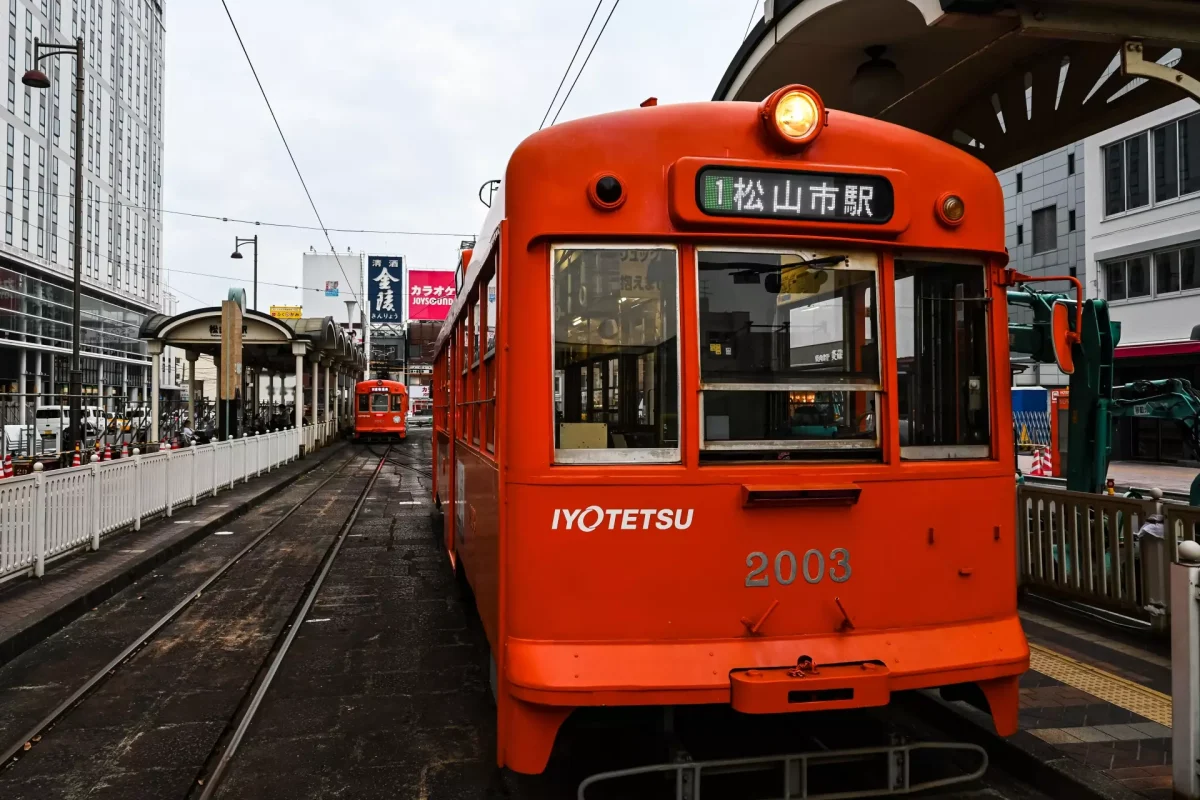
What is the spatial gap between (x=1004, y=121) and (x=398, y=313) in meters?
33.6

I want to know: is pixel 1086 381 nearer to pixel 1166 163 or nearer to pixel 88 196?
pixel 1166 163

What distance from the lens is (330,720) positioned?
4.39 meters

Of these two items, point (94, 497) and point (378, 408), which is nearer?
point (94, 497)

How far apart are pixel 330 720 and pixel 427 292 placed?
116 ft

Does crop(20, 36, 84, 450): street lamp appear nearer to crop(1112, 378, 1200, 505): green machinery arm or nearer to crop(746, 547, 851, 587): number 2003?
crop(746, 547, 851, 587): number 2003

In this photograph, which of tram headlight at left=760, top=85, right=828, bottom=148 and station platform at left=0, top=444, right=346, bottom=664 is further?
station platform at left=0, top=444, right=346, bottom=664

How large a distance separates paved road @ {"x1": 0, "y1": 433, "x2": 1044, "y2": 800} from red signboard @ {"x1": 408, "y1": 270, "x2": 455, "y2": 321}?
30915 millimetres

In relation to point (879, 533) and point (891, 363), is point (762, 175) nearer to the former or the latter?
point (891, 363)

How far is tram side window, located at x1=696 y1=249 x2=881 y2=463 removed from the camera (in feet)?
10.3

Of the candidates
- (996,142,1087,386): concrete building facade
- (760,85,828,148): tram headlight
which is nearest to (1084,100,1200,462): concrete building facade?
(996,142,1087,386): concrete building facade

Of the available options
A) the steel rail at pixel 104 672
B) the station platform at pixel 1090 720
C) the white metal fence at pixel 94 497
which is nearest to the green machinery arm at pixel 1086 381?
the station platform at pixel 1090 720

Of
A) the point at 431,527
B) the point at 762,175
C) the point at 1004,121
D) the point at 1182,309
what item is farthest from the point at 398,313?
the point at 762,175

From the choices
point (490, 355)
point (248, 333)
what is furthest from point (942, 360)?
point (248, 333)

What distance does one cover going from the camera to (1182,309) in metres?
20.2
